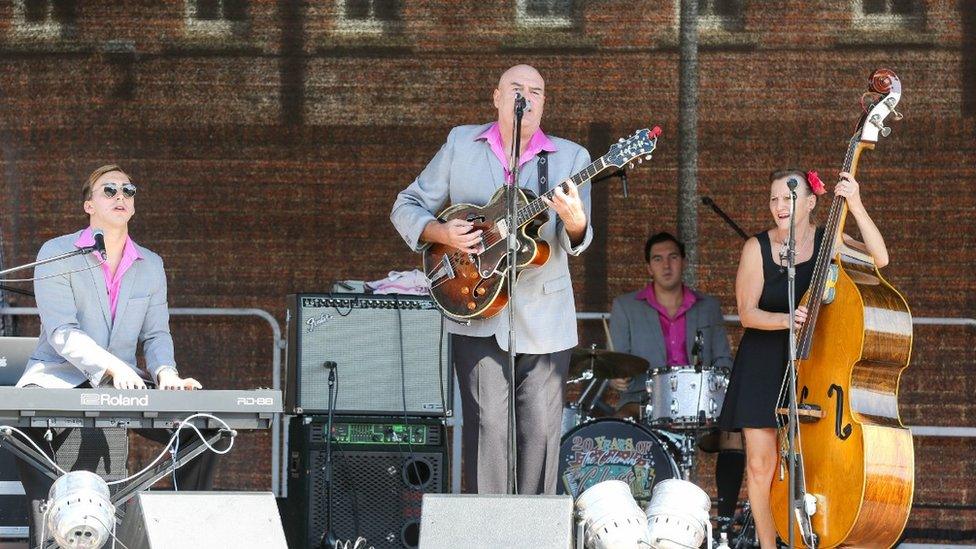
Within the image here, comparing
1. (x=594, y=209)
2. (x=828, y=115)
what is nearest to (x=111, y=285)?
(x=594, y=209)

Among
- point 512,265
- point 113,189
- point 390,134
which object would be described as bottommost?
point 512,265

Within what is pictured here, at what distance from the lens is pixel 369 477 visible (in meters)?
5.51

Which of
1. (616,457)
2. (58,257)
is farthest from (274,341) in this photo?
(58,257)

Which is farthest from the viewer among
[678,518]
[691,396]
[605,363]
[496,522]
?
[605,363]

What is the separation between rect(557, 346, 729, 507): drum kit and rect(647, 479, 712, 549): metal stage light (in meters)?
2.28

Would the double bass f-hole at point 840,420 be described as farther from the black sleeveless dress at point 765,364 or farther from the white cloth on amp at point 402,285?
the white cloth on amp at point 402,285

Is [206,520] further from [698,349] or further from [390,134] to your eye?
[390,134]

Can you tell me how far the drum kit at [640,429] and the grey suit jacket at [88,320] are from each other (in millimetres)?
1995

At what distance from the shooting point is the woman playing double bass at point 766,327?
5.15 metres

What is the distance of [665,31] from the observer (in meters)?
7.25

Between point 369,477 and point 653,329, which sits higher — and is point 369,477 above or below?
below

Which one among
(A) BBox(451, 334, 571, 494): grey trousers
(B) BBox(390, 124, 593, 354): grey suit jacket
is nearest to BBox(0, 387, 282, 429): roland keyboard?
(A) BBox(451, 334, 571, 494): grey trousers

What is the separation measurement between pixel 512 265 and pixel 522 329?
0.29 meters

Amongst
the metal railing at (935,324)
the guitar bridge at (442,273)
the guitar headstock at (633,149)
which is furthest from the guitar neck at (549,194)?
the metal railing at (935,324)
